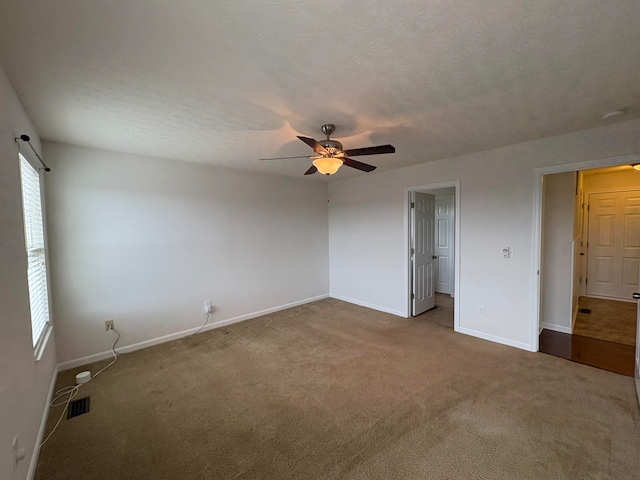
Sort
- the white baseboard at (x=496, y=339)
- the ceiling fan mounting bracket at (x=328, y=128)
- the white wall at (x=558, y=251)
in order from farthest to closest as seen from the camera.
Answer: the white wall at (x=558, y=251) → the white baseboard at (x=496, y=339) → the ceiling fan mounting bracket at (x=328, y=128)

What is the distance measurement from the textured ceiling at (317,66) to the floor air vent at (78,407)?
2.44 metres

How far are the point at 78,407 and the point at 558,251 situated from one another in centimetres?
571

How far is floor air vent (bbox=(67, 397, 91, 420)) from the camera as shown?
2256mm

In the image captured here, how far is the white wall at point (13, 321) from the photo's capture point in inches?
56.1

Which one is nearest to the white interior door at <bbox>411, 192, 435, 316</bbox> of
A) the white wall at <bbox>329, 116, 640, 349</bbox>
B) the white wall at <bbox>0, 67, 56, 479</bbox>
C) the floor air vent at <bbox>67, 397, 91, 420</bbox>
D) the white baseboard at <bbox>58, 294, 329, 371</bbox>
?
the white wall at <bbox>329, 116, 640, 349</bbox>

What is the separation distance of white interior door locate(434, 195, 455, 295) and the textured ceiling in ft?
10.7

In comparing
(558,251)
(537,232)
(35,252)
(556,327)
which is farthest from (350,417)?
(558,251)

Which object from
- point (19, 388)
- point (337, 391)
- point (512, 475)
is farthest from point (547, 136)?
point (19, 388)

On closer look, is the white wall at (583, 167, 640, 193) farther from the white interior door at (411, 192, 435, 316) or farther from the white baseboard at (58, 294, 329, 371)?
the white baseboard at (58, 294, 329, 371)

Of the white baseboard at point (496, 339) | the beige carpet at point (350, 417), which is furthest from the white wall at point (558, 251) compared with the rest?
the beige carpet at point (350, 417)

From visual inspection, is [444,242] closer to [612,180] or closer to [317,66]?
[612,180]

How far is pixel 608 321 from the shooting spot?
160 inches

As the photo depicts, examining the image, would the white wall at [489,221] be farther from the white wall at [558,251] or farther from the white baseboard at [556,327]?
the white baseboard at [556,327]

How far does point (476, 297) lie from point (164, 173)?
4440 mm
